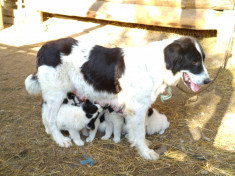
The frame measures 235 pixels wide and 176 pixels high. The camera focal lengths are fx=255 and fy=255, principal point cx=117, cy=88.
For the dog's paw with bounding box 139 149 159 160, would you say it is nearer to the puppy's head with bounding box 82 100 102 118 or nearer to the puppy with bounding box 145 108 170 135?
the puppy with bounding box 145 108 170 135

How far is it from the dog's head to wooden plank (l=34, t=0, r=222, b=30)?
4.29 meters

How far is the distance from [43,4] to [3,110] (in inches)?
229

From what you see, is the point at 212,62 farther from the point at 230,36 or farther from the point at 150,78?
the point at 150,78

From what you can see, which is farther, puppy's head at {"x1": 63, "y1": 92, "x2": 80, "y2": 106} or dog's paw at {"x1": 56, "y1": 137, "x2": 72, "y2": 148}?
puppy's head at {"x1": 63, "y1": 92, "x2": 80, "y2": 106}

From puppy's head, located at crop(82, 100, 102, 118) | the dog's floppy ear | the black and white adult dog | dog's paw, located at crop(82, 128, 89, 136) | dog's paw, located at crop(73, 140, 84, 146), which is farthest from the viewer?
dog's paw, located at crop(82, 128, 89, 136)

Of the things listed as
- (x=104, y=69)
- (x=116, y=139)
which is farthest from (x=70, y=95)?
(x=116, y=139)

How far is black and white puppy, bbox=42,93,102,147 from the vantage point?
4023 millimetres

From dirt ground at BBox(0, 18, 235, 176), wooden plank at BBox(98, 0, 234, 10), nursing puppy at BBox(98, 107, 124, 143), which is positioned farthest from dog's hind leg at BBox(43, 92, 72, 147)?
wooden plank at BBox(98, 0, 234, 10)

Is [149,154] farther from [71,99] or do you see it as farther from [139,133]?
[71,99]

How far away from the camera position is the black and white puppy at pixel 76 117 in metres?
4.02

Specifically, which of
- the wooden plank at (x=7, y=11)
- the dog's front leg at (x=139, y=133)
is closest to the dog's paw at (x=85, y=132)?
the dog's front leg at (x=139, y=133)

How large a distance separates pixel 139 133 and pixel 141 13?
523cm

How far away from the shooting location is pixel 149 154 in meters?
3.92

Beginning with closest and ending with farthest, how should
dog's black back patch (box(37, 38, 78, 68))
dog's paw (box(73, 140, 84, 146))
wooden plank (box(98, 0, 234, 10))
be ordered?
dog's black back patch (box(37, 38, 78, 68)), dog's paw (box(73, 140, 84, 146)), wooden plank (box(98, 0, 234, 10))
